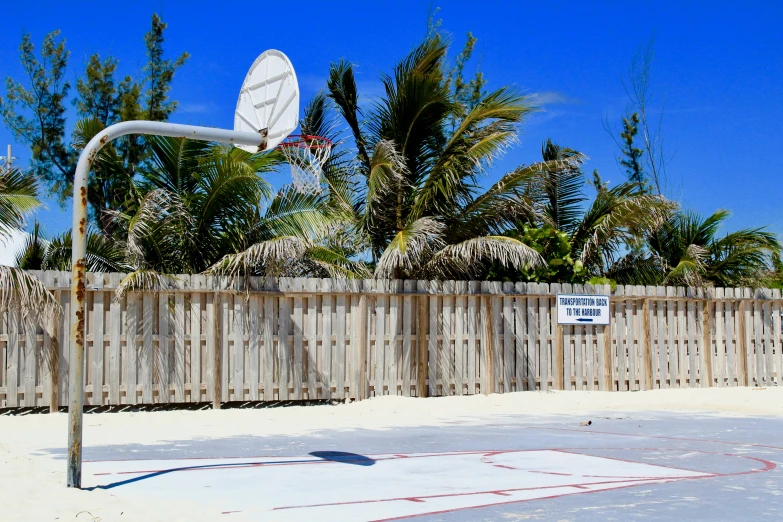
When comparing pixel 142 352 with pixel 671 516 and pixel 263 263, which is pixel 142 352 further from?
pixel 671 516

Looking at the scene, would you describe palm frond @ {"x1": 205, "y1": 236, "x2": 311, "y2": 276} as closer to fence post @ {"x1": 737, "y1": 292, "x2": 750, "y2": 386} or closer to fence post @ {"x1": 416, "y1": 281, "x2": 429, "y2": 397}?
fence post @ {"x1": 416, "y1": 281, "x2": 429, "y2": 397}

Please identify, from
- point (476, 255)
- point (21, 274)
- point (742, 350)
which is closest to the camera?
point (21, 274)

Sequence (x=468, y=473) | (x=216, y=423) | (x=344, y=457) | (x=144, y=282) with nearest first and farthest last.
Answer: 1. (x=468, y=473)
2. (x=344, y=457)
3. (x=216, y=423)
4. (x=144, y=282)

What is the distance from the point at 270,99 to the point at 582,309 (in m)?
10.2

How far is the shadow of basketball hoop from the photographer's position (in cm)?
918

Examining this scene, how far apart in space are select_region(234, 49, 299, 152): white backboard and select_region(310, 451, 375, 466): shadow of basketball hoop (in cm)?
336

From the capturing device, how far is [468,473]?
859 cm

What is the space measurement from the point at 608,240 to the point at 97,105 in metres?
15.3

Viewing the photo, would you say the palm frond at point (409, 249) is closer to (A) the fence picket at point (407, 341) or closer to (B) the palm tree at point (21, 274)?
(A) the fence picket at point (407, 341)

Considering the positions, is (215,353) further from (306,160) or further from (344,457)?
(344,457)

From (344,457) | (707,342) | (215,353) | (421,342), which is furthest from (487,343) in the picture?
(344,457)

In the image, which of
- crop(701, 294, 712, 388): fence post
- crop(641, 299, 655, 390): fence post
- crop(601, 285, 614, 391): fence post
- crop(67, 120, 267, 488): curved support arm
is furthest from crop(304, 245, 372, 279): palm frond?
crop(67, 120, 267, 488): curved support arm

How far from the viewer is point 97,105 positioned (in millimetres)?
25688

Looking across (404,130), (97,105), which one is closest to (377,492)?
(404,130)
